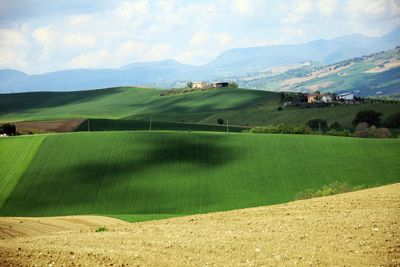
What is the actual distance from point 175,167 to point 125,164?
6.42 meters

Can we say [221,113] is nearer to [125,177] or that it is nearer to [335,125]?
[335,125]

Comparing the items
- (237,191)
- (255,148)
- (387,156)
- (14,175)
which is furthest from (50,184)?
(387,156)

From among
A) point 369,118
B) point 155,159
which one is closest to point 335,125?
point 369,118

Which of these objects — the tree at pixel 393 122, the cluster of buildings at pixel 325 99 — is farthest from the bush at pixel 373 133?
the cluster of buildings at pixel 325 99

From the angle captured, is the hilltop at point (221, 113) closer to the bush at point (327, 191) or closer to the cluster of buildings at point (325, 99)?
the cluster of buildings at point (325, 99)

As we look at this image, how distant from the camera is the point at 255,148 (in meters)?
82.4

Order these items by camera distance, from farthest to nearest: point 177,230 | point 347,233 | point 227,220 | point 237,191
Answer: point 237,191 → point 227,220 → point 177,230 → point 347,233

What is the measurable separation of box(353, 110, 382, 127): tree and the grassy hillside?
40994 millimetres

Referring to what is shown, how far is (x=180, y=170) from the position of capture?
73688 mm

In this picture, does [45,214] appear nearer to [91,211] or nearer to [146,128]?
[91,211]

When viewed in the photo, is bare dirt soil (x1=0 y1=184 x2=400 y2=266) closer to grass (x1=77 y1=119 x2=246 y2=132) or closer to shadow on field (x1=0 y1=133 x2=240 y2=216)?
shadow on field (x1=0 y1=133 x2=240 y2=216)

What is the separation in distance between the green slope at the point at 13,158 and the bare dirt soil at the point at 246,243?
147 ft

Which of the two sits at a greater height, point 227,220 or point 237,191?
point 227,220

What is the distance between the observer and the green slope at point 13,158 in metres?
68.8
